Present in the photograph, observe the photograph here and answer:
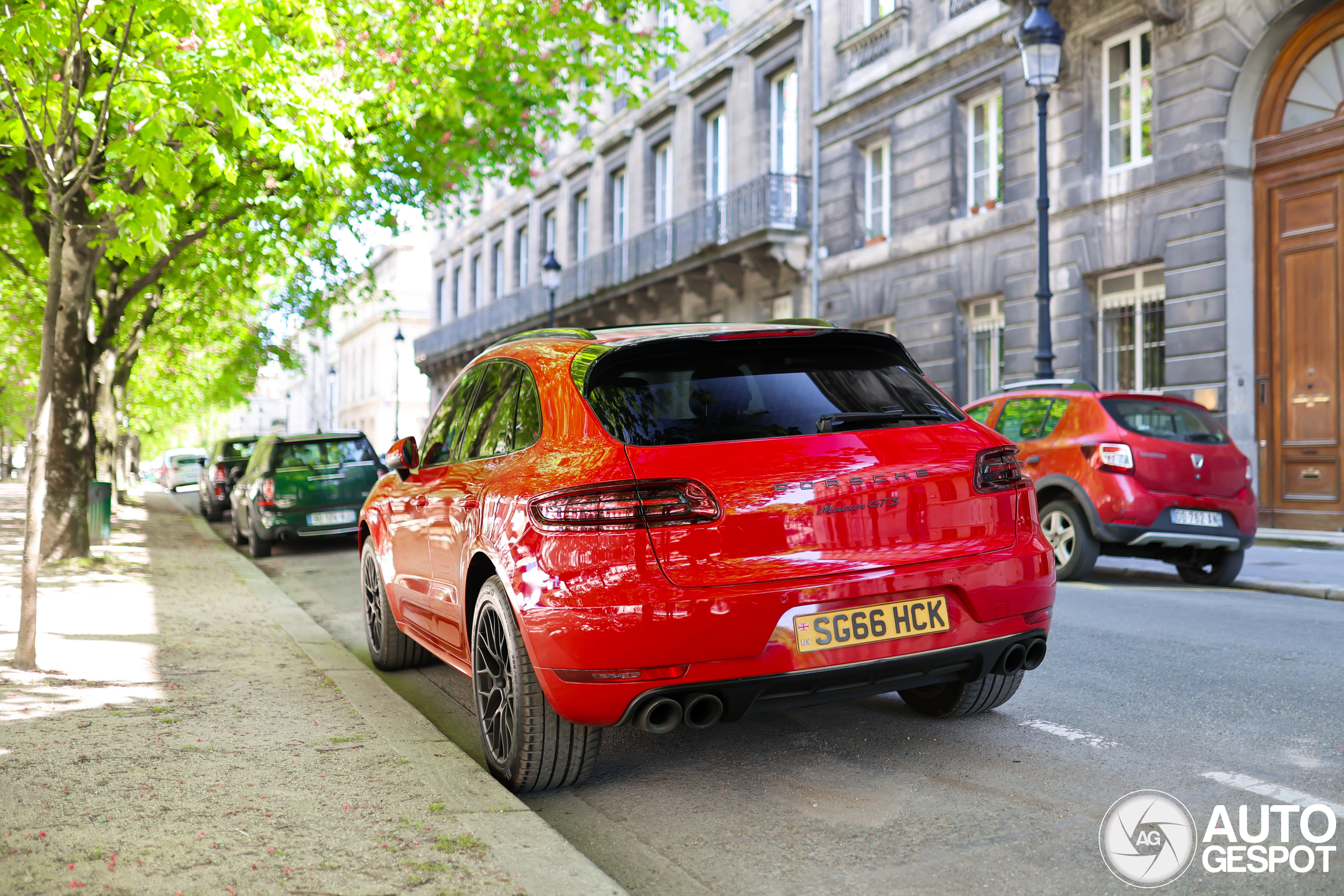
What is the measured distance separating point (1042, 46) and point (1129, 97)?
366 centimetres

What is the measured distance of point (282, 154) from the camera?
7.49 metres

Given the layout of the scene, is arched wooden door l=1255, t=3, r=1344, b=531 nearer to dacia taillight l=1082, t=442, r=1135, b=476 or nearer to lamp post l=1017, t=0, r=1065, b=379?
lamp post l=1017, t=0, r=1065, b=379

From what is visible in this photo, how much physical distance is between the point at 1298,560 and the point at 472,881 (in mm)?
10737

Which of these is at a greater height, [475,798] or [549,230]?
[549,230]

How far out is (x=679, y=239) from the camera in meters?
26.3

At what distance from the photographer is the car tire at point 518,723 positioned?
12.6 feet

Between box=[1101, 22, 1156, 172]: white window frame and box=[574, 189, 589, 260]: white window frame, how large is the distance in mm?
19848

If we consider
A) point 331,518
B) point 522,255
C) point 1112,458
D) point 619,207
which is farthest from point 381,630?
point 522,255

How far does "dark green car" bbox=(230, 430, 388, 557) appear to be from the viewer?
14.3 metres

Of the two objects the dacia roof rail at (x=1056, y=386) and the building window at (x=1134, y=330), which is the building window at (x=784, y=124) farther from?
the dacia roof rail at (x=1056, y=386)

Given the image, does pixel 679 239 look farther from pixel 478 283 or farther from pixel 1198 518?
pixel 478 283

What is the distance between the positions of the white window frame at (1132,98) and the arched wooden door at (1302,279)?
166 cm

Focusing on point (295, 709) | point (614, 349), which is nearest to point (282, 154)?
point (295, 709)

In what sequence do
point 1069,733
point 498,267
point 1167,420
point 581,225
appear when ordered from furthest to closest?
point 498,267
point 581,225
point 1167,420
point 1069,733
